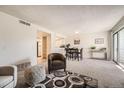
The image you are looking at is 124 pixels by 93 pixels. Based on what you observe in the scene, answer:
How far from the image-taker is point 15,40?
388 cm

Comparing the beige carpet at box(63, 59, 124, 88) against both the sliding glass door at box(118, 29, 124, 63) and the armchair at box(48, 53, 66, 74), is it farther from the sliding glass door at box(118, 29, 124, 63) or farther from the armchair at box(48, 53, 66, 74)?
the sliding glass door at box(118, 29, 124, 63)

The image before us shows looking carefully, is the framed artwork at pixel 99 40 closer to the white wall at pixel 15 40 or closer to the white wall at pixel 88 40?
the white wall at pixel 88 40

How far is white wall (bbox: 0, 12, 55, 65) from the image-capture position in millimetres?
3414

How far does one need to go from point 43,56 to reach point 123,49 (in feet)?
17.7

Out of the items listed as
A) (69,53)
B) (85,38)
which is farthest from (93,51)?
(69,53)

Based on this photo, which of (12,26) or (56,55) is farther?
(56,55)

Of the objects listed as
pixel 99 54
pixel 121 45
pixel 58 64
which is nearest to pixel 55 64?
pixel 58 64

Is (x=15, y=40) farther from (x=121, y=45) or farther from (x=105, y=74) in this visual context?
(x=121, y=45)

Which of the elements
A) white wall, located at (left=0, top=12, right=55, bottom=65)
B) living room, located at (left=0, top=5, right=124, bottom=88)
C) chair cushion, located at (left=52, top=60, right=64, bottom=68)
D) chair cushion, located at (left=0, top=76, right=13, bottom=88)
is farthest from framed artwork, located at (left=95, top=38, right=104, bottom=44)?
Result: chair cushion, located at (left=0, top=76, right=13, bottom=88)

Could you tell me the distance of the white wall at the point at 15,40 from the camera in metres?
3.41

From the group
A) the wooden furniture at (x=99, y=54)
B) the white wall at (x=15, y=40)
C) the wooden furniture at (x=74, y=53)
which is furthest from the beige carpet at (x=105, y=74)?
the wooden furniture at (x=99, y=54)
